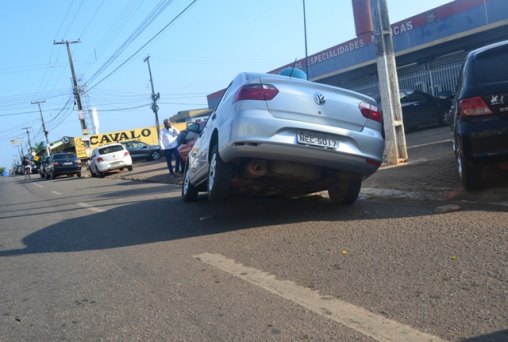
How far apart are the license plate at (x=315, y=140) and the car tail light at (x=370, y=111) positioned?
625 mm

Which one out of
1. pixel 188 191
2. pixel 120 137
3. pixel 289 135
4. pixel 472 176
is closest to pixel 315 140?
pixel 289 135

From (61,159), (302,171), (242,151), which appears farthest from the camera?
(61,159)

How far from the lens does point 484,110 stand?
17.3ft

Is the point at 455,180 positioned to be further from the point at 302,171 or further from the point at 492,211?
the point at 302,171

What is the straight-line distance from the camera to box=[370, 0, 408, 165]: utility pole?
9.22 metres

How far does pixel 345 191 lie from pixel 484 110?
1940mm

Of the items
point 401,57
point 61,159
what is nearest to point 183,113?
point 61,159

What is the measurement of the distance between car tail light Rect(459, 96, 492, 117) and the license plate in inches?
56.3

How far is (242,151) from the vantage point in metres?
5.13

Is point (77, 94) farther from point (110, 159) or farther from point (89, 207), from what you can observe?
point (89, 207)

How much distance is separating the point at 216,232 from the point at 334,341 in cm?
327

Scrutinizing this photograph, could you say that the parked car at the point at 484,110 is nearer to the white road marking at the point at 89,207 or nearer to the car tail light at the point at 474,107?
the car tail light at the point at 474,107

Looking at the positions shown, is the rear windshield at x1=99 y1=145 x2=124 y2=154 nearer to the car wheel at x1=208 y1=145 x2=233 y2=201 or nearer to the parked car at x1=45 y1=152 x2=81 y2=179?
the parked car at x1=45 y1=152 x2=81 y2=179

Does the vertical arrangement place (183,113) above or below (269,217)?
above
